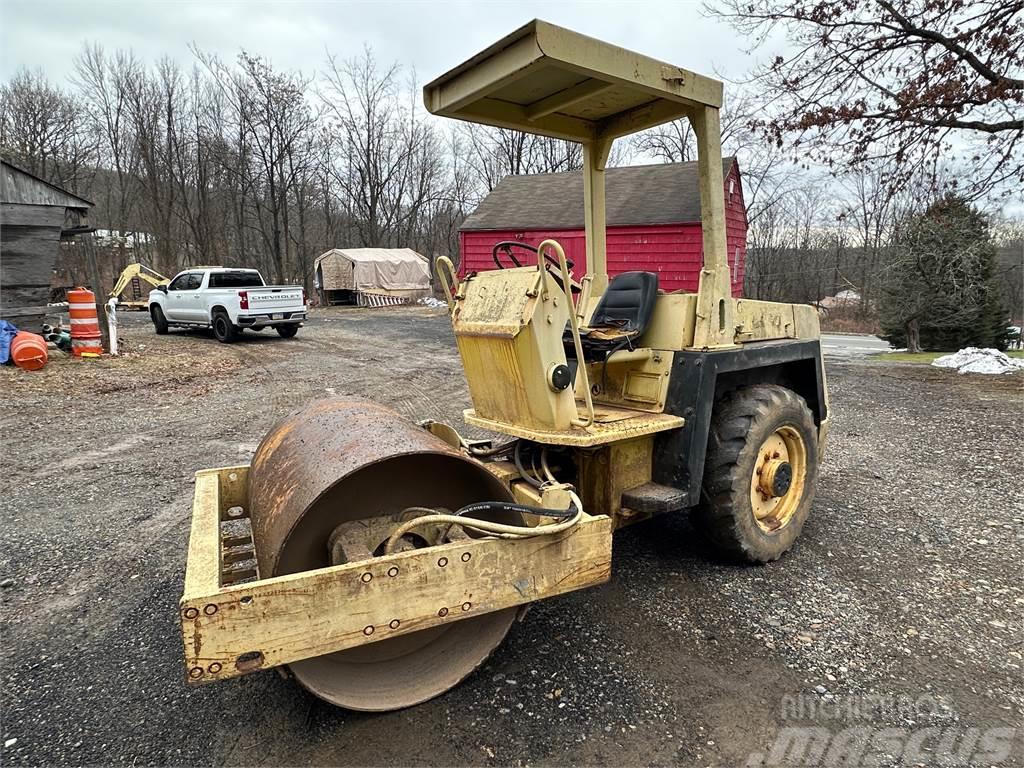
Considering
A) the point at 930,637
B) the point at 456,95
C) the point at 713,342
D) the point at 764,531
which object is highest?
the point at 456,95

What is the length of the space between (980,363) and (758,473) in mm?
11227

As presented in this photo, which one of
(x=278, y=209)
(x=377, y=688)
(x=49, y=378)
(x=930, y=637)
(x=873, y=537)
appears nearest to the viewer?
(x=377, y=688)

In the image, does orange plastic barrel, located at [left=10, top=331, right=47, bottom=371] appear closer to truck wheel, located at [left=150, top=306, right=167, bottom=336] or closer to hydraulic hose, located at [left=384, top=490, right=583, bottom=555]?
truck wheel, located at [left=150, top=306, right=167, bottom=336]

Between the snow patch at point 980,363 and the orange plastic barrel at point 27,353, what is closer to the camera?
the orange plastic barrel at point 27,353

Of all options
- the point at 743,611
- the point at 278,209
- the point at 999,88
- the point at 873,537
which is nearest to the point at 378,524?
the point at 743,611

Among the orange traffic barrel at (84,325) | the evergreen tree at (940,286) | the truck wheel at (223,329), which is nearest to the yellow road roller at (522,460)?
the orange traffic barrel at (84,325)

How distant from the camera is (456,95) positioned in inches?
126

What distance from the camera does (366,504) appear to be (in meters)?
2.65

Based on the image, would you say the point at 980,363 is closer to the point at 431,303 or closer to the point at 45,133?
the point at 431,303

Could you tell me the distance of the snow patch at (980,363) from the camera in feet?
38.7

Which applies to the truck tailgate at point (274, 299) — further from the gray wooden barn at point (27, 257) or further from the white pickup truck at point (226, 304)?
the gray wooden barn at point (27, 257)

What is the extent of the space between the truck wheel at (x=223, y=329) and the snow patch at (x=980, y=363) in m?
15.6

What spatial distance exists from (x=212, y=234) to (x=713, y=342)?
118 feet

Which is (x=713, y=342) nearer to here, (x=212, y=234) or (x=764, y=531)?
(x=764, y=531)
